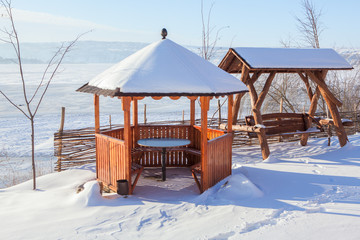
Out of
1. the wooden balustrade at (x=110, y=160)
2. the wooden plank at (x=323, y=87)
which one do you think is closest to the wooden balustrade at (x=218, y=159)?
the wooden balustrade at (x=110, y=160)

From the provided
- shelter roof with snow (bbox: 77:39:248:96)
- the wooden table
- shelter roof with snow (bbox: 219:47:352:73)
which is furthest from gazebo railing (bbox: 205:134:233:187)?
shelter roof with snow (bbox: 219:47:352:73)

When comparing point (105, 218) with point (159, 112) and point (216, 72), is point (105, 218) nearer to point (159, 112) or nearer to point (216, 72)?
point (216, 72)

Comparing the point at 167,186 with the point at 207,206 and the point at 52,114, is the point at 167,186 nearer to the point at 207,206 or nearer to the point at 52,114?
the point at 207,206

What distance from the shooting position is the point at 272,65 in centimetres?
952

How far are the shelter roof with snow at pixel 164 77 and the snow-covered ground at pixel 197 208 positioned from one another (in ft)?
6.51

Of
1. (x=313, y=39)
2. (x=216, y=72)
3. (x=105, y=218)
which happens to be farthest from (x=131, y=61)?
(x=313, y=39)

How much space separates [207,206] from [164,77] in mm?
2666

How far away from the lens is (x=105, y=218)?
5.77 meters

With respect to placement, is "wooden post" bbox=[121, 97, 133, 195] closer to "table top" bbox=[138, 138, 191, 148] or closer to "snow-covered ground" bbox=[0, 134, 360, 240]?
"snow-covered ground" bbox=[0, 134, 360, 240]

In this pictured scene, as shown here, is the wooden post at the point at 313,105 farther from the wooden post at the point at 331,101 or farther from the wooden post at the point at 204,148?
the wooden post at the point at 204,148

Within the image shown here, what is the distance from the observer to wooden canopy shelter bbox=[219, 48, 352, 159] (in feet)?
31.6

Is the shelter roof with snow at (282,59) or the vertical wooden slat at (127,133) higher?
the shelter roof with snow at (282,59)

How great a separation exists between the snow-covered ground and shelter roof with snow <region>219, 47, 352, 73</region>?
285 cm

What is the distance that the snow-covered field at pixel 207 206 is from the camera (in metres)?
5.19
